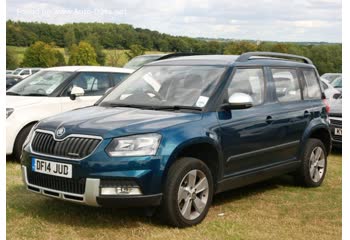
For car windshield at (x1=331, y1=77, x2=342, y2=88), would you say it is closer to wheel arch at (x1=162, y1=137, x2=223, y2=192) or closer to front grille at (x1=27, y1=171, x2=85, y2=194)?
wheel arch at (x1=162, y1=137, x2=223, y2=192)

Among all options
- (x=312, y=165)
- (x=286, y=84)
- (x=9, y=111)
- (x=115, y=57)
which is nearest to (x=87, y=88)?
(x=9, y=111)

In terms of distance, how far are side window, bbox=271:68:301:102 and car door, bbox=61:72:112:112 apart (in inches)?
147

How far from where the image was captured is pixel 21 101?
27.6 feet

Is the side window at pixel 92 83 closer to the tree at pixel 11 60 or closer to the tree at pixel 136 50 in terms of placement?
the tree at pixel 136 50

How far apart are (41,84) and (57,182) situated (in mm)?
4501

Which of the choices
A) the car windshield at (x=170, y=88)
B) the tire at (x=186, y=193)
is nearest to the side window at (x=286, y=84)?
the car windshield at (x=170, y=88)

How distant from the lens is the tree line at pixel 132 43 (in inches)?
1156

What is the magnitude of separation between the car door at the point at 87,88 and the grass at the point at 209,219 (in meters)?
2.40

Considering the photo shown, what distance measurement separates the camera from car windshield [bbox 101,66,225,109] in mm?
5562

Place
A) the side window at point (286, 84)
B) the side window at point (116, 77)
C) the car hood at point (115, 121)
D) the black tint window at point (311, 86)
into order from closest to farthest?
the car hood at point (115, 121)
the side window at point (286, 84)
the black tint window at point (311, 86)
the side window at point (116, 77)

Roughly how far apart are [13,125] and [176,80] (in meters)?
3.41

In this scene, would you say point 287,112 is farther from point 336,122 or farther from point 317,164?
point 336,122

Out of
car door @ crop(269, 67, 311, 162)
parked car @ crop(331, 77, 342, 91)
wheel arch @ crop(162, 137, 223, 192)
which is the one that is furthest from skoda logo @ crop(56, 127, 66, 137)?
parked car @ crop(331, 77, 342, 91)

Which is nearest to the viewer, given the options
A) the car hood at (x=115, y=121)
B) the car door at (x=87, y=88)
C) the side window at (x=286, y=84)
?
the car hood at (x=115, y=121)
